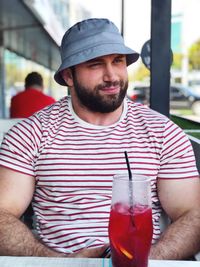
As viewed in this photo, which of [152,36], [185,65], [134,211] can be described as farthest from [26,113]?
[185,65]

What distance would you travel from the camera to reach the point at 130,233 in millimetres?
1100

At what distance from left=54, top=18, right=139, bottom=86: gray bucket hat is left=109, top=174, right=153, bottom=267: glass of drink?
2.83 feet

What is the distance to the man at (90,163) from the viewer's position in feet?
5.83

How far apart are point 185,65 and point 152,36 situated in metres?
42.8

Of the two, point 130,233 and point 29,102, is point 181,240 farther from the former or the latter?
point 29,102

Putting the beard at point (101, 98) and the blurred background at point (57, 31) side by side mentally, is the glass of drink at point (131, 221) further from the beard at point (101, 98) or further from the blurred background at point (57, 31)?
the blurred background at point (57, 31)

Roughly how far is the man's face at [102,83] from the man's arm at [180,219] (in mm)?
384

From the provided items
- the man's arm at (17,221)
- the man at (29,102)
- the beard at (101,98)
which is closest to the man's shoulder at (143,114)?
the beard at (101,98)

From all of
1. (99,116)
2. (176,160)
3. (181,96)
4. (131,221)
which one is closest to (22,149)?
(99,116)

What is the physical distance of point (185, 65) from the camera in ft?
149

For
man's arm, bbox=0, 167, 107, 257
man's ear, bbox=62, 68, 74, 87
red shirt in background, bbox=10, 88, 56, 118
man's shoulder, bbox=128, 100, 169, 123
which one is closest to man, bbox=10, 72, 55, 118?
red shirt in background, bbox=10, 88, 56, 118

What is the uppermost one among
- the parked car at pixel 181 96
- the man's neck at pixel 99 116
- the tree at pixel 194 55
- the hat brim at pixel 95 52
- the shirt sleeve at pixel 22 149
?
the tree at pixel 194 55

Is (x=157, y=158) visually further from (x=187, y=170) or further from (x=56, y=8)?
(x=56, y=8)

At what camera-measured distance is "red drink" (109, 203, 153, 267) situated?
1102mm
